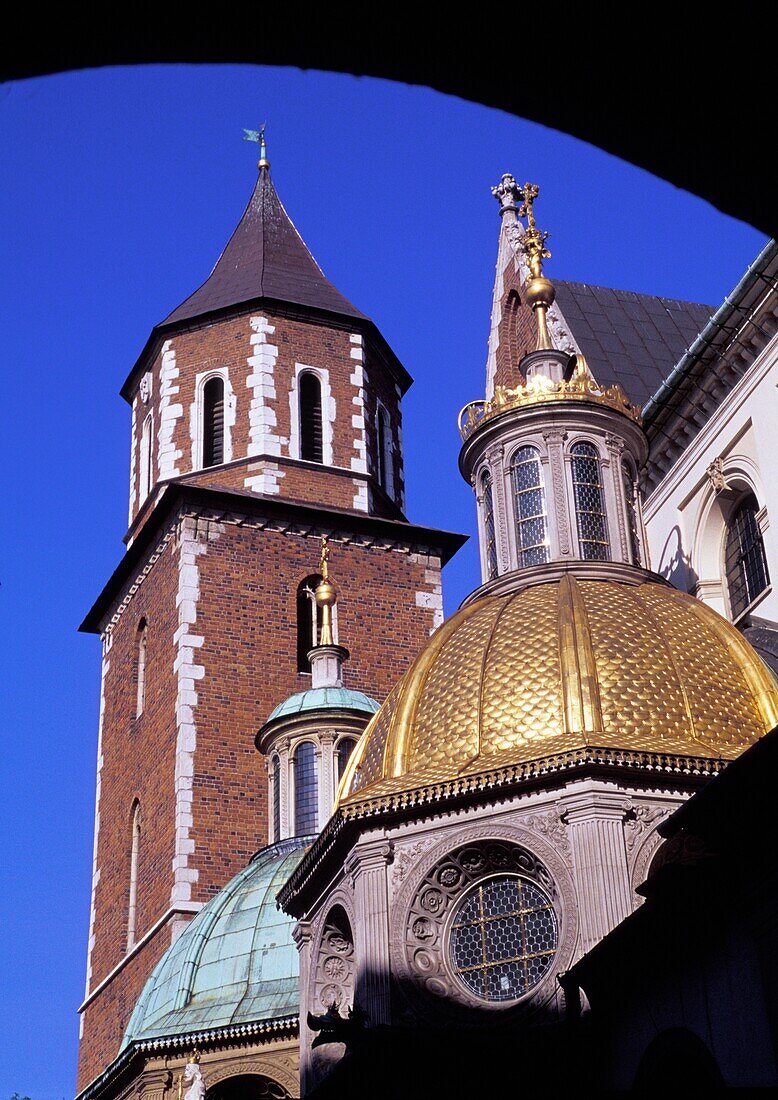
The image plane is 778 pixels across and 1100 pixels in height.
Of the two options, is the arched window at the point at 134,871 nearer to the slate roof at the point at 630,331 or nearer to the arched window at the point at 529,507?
the slate roof at the point at 630,331

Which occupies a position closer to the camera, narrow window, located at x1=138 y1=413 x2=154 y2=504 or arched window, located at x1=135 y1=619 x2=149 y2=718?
arched window, located at x1=135 y1=619 x2=149 y2=718

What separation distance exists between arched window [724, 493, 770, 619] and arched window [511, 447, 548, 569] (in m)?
3.27

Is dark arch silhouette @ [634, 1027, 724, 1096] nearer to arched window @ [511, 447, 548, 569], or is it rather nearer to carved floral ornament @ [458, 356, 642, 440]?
arched window @ [511, 447, 548, 569]

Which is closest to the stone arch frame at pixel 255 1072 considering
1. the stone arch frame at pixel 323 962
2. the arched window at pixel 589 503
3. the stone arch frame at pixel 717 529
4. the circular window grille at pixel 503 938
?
the stone arch frame at pixel 323 962

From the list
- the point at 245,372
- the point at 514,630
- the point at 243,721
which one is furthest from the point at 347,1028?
the point at 245,372

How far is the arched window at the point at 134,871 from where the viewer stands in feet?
80.5

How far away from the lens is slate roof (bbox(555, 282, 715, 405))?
25.1m

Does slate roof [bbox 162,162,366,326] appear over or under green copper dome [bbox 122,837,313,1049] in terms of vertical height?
over

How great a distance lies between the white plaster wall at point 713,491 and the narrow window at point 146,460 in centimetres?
962

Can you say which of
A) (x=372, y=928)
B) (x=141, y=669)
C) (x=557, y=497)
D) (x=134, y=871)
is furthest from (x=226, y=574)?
(x=372, y=928)

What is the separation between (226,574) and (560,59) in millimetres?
23399

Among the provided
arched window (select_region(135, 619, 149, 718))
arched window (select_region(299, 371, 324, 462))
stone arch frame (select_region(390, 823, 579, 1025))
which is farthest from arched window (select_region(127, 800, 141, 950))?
stone arch frame (select_region(390, 823, 579, 1025))

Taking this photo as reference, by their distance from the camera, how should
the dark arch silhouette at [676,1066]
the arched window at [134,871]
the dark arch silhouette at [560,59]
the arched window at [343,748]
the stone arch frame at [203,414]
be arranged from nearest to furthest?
1. the dark arch silhouette at [560,59]
2. the dark arch silhouette at [676,1066]
3. the arched window at [343,748]
4. the arched window at [134,871]
5. the stone arch frame at [203,414]

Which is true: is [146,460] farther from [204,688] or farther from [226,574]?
[204,688]
